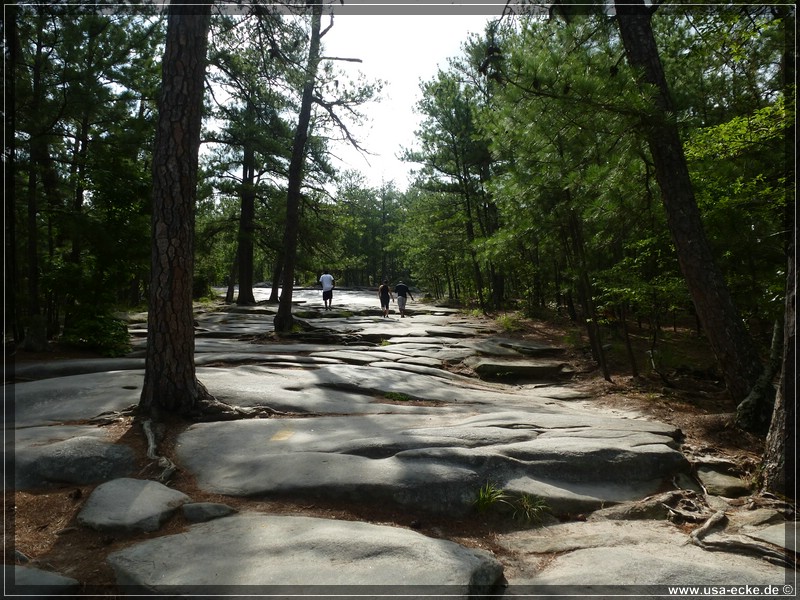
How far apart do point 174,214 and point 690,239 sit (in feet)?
23.4

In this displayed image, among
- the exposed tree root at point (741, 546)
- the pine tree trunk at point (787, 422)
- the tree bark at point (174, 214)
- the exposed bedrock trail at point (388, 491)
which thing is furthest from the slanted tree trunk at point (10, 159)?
the pine tree trunk at point (787, 422)

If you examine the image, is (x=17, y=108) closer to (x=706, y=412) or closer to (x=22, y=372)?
(x=22, y=372)

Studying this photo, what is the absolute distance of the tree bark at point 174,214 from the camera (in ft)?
18.9

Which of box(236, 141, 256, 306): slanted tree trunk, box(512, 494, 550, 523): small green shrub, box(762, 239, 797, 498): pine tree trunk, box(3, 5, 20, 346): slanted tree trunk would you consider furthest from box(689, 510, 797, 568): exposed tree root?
box(236, 141, 256, 306): slanted tree trunk

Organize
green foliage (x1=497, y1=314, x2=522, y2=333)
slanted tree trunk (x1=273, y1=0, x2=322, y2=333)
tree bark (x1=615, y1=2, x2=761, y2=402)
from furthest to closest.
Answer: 1. green foliage (x1=497, y1=314, x2=522, y2=333)
2. slanted tree trunk (x1=273, y1=0, x2=322, y2=333)
3. tree bark (x1=615, y1=2, x2=761, y2=402)

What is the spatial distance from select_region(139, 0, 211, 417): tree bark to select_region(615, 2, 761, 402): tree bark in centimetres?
609

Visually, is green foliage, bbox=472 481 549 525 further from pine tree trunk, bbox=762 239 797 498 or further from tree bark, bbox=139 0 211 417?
tree bark, bbox=139 0 211 417

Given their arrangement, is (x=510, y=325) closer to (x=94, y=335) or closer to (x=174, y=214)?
(x=94, y=335)

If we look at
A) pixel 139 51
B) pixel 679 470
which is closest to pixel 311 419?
pixel 679 470

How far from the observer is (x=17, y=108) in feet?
35.3

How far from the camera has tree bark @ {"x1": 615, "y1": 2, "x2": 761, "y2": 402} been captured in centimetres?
693

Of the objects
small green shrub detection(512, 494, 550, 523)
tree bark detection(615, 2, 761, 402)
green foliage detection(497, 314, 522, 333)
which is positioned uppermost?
tree bark detection(615, 2, 761, 402)

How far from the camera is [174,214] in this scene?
5766 millimetres

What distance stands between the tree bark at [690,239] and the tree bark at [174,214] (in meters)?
6.09
